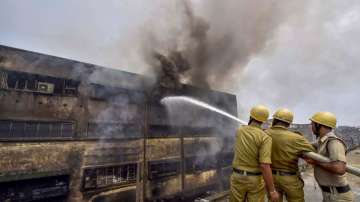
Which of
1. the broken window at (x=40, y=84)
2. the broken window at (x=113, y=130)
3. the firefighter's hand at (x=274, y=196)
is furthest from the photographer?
the broken window at (x=113, y=130)

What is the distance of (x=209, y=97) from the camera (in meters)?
18.5

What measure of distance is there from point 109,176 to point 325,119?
11.6 meters

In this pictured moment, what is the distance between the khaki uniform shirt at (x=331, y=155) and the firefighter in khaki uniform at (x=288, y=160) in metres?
0.17

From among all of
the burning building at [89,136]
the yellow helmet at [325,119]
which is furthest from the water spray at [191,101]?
the yellow helmet at [325,119]

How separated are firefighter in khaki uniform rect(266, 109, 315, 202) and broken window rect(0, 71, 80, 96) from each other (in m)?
10.4

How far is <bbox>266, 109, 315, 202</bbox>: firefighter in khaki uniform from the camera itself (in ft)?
10.5

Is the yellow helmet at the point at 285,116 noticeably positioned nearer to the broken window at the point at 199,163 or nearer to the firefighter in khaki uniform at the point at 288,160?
the firefighter in khaki uniform at the point at 288,160

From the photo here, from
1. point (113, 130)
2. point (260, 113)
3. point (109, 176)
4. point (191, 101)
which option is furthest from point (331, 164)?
point (191, 101)

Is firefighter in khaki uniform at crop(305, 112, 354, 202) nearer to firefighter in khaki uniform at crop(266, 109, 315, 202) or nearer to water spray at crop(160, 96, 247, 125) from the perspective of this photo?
firefighter in khaki uniform at crop(266, 109, 315, 202)

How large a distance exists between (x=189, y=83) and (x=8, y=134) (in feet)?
35.8

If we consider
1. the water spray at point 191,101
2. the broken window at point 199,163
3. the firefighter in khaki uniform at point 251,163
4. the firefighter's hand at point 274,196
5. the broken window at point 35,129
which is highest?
the water spray at point 191,101

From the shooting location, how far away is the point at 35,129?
32.6 feet

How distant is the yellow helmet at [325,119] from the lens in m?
3.05

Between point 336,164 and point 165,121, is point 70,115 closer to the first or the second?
point 165,121
